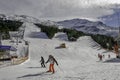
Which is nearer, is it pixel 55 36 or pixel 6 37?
pixel 6 37

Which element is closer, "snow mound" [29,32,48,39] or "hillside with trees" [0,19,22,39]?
"hillside with trees" [0,19,22,39]

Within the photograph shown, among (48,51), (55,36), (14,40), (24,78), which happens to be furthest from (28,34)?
(24,78)

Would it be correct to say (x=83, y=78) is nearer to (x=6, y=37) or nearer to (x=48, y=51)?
(x=48, y=51)

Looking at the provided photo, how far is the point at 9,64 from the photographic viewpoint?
3241 cm

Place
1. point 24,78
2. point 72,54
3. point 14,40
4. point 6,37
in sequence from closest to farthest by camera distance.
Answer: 1. point 24,78
2. point 72,54
3. point 14,40
4. point 6,37

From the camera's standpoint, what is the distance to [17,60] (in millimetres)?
35406

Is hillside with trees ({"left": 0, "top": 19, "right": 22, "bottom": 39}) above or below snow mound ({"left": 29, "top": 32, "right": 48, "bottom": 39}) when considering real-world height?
above

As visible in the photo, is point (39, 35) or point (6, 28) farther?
point (6, 28)

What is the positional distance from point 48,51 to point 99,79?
197ft

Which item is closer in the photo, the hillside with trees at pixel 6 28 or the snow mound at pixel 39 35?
the hillside with trees at pixel 6 28

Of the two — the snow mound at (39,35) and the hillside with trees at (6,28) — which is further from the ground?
the hillside with trees at (6,28)

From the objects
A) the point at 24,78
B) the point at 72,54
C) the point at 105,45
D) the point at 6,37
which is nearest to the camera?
the point at 24,78

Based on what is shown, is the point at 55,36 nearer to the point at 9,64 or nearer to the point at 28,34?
the point at 28,34

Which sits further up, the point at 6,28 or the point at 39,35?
the point at 6,28
